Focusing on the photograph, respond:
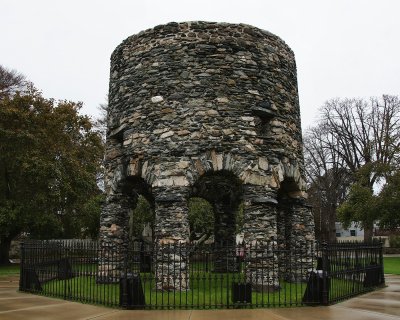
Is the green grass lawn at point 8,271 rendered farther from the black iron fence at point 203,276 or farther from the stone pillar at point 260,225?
the stone pillar at point 260,225

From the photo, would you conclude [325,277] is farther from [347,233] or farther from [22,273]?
[347,233]

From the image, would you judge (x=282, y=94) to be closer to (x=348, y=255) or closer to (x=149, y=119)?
(x=149, y=119)

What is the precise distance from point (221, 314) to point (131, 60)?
27.7 ft

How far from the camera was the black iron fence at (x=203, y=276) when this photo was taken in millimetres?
11008

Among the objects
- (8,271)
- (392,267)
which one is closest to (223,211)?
(392,267)

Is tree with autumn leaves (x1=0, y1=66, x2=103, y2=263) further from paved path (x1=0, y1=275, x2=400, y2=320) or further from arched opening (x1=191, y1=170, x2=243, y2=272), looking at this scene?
paved path (x1=0, y1=275, x2=400, y2=320)

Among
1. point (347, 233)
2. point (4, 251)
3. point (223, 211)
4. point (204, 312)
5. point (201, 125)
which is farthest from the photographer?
point (347, 233)

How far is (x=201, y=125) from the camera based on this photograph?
13914 mm

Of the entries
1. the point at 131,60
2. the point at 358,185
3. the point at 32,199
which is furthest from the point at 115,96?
the point at 358,185

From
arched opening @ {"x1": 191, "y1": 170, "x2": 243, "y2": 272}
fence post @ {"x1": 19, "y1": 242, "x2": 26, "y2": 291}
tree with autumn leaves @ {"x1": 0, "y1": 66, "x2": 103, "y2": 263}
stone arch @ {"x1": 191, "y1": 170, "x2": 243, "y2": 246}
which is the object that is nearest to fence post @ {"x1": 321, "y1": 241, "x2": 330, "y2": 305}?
arched opening @ {"x1": 191, "y1": 170, "x2": 243, "y2": 272}

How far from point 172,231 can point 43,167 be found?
14.6 m

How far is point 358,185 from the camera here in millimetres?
36781

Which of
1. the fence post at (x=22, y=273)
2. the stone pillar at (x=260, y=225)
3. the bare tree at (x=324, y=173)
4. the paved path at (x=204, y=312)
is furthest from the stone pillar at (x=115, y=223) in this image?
the bare tree at (x=324, y=173)

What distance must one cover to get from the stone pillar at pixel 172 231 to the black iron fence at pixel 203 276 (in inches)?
1.4
